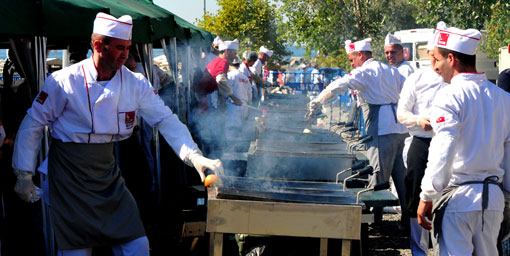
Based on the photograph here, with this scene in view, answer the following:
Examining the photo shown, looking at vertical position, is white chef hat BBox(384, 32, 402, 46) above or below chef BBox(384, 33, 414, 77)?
above

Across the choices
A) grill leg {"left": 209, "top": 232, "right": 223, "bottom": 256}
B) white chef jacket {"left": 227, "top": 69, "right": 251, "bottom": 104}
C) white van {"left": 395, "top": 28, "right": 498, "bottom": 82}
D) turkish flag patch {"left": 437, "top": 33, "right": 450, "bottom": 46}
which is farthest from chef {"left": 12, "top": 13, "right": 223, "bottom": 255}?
white van {"left": 395, "top": 28, "right": 498, "bottom": 82}

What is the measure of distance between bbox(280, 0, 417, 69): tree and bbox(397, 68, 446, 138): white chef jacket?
20.1 metres

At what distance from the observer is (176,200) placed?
7.29 m

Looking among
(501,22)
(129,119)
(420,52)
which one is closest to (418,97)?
(129,119)

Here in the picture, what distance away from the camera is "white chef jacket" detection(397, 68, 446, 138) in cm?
468

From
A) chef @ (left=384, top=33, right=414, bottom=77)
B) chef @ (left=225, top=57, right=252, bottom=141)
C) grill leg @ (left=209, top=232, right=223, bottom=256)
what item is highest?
chef @ (left=384, top=33, right=414, bottom=77)

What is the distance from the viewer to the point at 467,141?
3.22 meters

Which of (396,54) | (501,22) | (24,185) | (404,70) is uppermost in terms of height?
(501,22)

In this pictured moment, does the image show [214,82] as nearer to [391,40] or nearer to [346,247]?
[391,40]

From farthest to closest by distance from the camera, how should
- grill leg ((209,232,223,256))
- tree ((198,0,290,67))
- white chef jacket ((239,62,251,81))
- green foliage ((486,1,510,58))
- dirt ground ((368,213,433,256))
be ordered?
tree ((198,0,290,67)) < green foliage ((486,1,510,58)) < white chef jacket ((239,62,251,81)) < dirt ground ((368,213,433,256)) < grill leg ((209,232,223,256))

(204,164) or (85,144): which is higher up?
(85,144)

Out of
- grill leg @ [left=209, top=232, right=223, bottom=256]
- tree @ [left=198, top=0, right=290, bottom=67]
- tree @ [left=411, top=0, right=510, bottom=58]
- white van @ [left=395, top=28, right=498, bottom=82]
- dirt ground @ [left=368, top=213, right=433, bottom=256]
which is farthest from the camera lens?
tree @ [left=198, top=0, right=290, bottom=67]

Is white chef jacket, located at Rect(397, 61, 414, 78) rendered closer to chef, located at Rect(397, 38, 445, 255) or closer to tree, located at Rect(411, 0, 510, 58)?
chef, located at Rect(397, 38, 445, 255)

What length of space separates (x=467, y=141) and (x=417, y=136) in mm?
1542
